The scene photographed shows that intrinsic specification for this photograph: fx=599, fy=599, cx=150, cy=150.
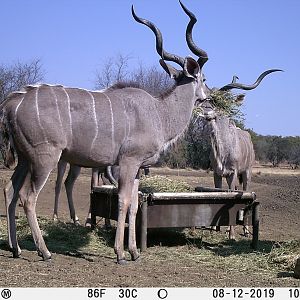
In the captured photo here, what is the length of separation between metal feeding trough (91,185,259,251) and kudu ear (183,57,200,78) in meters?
1.69

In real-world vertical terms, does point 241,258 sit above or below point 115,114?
below

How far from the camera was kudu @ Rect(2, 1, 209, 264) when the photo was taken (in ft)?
22.6

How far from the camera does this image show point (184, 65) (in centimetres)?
794

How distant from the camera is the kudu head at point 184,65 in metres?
7.91

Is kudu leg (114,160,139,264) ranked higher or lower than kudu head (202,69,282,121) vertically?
lower

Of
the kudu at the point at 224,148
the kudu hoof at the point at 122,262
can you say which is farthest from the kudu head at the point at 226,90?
the kudu hoof at the point at 122,262

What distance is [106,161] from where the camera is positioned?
7391mm

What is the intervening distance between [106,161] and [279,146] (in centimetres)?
5805

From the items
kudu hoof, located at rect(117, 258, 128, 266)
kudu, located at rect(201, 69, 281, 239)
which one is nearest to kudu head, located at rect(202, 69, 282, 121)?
kudu, located at rect(201, 69, 281, 239)

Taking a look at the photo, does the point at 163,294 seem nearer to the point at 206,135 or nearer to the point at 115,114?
the point at 115,114

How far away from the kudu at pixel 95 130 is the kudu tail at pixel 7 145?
0.03m

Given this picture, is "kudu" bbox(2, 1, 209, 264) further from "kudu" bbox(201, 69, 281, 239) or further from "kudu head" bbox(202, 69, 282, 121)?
"kudu" bbox(201, 69, 281, 239)

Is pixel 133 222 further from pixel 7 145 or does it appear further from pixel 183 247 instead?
pixel 7 145

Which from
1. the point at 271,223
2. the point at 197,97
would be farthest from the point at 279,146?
the point at 197,97
